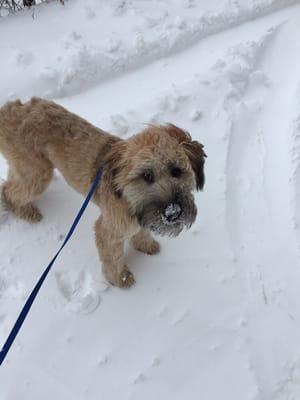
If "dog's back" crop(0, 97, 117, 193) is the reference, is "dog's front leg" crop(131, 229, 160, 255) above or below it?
below

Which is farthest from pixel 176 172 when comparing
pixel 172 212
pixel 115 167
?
pixel 115 167

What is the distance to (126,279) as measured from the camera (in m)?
3.78

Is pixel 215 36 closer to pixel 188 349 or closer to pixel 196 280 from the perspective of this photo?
pixel 196 280

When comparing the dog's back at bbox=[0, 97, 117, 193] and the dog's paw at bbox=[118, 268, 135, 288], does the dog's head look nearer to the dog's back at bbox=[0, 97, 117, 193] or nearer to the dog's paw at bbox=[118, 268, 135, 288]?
the dog's back at bbox=[0, 97, 117, 193]

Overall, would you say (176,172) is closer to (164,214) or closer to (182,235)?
(164,214)

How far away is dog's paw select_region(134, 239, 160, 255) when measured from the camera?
3.94 meters

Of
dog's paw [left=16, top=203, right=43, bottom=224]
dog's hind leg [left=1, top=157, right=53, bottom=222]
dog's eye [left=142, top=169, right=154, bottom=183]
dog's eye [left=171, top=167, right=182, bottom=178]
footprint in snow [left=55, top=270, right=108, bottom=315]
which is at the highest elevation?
dog's eye [left=142, top=169, right=154, bottom=183]

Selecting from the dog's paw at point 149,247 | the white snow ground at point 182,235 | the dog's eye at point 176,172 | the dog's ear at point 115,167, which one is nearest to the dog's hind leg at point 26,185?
the white snow ground at point 182,235

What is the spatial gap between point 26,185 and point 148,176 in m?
1.51

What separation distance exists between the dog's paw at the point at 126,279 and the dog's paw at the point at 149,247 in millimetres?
284

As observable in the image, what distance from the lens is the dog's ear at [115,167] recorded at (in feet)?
9.35

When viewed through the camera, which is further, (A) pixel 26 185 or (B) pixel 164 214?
(A) pixel 26 185

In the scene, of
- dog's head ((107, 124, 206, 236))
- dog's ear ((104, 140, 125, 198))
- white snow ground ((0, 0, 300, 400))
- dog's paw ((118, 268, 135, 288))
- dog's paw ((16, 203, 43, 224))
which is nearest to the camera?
dog's head ((107, 124, 206, 236))

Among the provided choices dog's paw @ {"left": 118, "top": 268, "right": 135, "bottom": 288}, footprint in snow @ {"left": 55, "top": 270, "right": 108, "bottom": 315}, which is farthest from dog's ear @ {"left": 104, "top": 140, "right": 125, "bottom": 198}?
footprint in snow @ {"left": 55, "top": 270, "right": 108, "bottom": 315}
